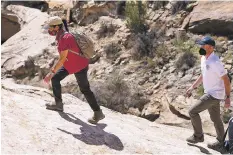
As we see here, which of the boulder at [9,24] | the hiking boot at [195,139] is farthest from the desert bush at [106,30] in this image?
the hiking boot at [195,139]

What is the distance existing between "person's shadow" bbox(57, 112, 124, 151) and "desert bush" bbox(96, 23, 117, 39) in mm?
8832

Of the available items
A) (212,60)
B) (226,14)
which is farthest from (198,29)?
(212,60)

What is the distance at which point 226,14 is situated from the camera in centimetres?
1256

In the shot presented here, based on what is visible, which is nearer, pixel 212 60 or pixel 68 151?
pixel 68 151

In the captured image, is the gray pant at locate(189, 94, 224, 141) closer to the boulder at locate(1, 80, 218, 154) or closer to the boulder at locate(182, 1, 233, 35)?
the boulder at locate(1, 80, 218, 154)

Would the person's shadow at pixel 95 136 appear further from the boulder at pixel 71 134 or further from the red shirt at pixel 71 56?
the red shirt at pixel 71 56

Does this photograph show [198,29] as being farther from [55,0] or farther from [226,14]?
[55,0]

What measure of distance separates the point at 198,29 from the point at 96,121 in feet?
24.8

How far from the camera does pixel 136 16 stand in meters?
14.3

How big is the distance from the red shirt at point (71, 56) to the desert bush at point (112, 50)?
25.4ft

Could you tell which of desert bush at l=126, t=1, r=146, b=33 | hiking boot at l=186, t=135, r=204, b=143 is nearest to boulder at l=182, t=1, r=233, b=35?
desert bush at l=126, t=1, r=146, b=33

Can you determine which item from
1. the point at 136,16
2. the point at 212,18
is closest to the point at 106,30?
the point at 136,16

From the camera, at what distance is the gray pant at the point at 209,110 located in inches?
236

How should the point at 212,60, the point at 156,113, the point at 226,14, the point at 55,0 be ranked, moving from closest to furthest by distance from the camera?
the point at 212,60 → the point at 156,113 → the point at 226,14 → the point at 55,0
